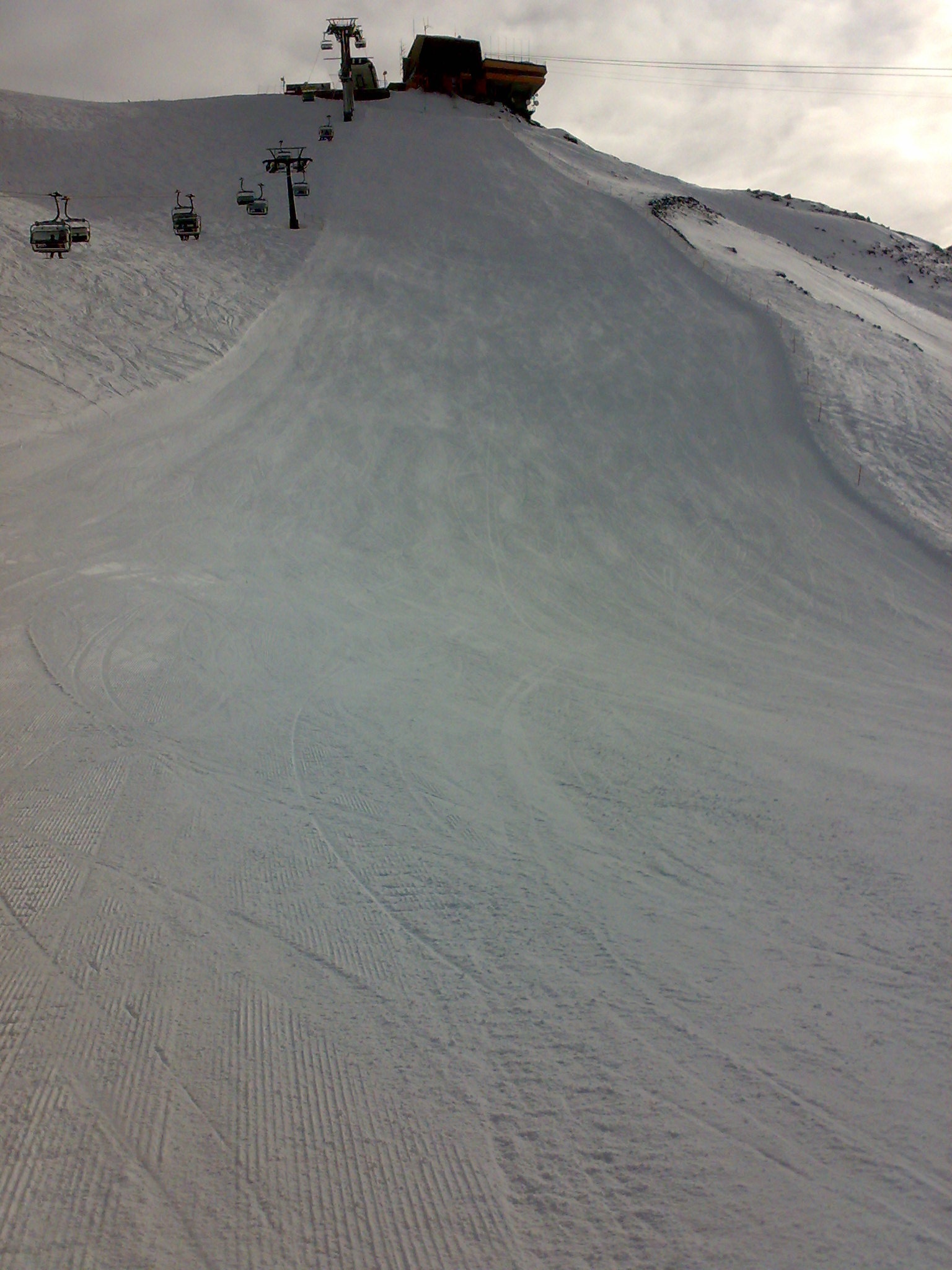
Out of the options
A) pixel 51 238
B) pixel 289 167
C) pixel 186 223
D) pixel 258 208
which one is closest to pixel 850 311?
pixel 289 167

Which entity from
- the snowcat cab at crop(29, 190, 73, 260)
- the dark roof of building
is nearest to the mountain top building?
the dark roof of building

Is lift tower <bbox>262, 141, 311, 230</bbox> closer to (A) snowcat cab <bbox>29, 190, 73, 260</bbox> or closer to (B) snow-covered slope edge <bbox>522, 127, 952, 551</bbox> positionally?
(A) snowcat cab <bbox>29, 190, 73, 260</bbox>

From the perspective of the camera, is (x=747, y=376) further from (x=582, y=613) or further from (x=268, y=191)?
(x=268, y=191)

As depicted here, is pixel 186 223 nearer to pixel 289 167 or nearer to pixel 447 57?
pixel 289 167

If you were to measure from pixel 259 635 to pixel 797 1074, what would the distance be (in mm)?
6955

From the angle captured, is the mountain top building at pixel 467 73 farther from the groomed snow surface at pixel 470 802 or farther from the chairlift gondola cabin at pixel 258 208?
the groomed snow surface at pixel 470 802

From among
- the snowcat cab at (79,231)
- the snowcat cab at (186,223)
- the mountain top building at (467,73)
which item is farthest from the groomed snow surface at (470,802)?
the mountain top building at (467,73)

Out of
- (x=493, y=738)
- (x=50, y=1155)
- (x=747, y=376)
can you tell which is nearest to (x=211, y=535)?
(x=493, y=738)

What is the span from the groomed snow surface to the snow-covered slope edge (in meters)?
0.20

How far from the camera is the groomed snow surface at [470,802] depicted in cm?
309

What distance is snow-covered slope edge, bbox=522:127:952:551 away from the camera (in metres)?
14.1

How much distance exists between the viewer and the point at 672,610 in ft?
33.0

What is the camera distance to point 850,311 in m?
22.2

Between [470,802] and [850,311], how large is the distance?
23.0 m
